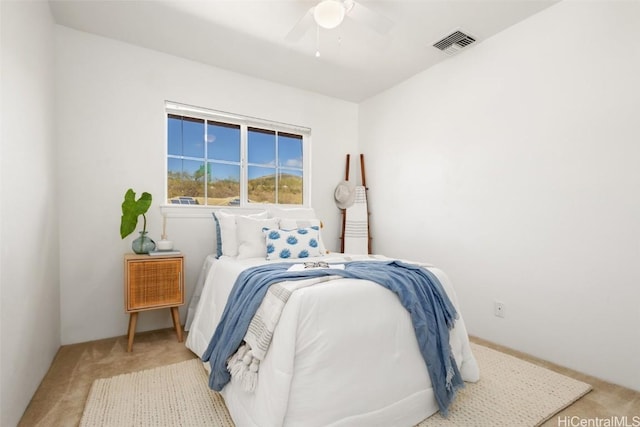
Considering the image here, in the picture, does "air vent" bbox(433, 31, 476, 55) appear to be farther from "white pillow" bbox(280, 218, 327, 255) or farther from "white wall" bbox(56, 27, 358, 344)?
"white wall" bbox(56, 27, 358, 344)

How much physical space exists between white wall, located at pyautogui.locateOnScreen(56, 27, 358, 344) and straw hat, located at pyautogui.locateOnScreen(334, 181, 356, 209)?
5.32 feet

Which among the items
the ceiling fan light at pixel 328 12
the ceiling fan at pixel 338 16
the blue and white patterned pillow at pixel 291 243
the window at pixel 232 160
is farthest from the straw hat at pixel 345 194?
the ceiling fan light at pixel 328 12

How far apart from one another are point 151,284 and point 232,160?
1.55m

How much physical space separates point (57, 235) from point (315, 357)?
237 cm

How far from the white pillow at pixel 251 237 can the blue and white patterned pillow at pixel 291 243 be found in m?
0.06

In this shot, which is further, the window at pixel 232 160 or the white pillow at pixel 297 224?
the window at pixel 232 160

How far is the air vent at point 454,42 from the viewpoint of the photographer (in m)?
2.73

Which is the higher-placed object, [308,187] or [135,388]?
[308,187]

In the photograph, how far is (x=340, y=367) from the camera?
1.49m

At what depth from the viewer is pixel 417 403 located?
1664 mm

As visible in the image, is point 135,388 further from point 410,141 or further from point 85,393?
point 410,141

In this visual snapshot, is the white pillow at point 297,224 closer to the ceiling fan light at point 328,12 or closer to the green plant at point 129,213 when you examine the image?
the green plant at point 129,213

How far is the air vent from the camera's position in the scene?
273cm

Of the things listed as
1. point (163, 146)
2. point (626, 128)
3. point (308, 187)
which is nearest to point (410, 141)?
point (308, 187)
